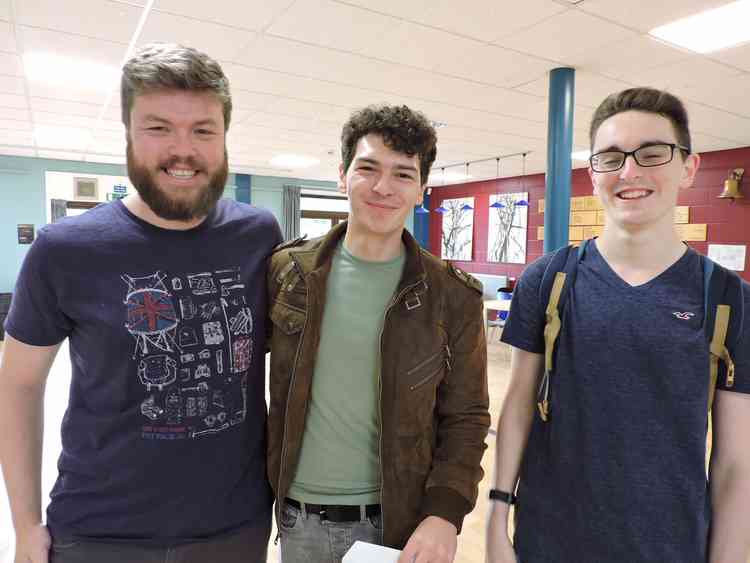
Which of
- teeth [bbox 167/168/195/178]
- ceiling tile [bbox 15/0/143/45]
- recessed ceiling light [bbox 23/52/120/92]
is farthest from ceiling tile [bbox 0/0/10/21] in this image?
teeth [bbox 167/168/195/178]

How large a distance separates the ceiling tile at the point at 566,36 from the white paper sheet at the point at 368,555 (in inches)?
125

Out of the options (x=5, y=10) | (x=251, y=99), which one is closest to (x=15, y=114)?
(x=251, y=99)

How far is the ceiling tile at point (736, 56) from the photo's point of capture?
3.62 metres

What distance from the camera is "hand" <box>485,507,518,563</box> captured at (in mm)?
1201

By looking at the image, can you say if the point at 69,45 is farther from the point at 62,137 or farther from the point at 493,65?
the point at 62,137

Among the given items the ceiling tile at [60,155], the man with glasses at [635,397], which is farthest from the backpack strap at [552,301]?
the ceiling tile at [60,155]

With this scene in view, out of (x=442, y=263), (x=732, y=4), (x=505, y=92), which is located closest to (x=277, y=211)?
(x=505, y=92)

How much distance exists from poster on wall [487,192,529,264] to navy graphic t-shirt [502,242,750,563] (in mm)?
8949

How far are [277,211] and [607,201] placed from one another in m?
10.3

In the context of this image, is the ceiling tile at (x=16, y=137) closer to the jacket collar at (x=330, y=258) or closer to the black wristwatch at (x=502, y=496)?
the jacket collar at (x=330, y=258)

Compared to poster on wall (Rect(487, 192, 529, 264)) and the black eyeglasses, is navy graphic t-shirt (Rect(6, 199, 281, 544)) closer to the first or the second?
the black eyeglasses

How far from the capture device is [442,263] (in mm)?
1371

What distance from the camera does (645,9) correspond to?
301cm

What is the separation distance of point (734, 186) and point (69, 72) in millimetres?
7822
